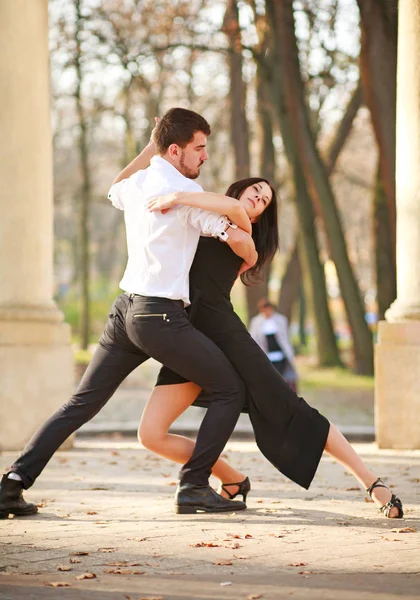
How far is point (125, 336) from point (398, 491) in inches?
85.4

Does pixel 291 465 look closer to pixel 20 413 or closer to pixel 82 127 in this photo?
pixel 20 413

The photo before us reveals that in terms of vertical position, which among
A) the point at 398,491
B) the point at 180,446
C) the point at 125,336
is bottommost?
the point at 398,491

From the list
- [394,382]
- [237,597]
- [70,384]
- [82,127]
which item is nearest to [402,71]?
[394,382]

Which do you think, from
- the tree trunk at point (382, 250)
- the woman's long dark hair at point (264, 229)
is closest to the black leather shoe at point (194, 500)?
the woman's long dark hair at point (264, 229)

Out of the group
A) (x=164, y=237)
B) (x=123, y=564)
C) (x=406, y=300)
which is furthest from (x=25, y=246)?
(x=123, y=564)

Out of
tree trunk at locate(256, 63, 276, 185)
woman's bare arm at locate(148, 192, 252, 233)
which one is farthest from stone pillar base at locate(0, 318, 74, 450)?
tree trunk at locate(256, 63, 276, 185)

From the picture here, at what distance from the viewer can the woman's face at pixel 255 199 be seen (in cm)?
621

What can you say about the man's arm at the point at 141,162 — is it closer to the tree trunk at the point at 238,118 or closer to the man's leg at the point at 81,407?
the man's leg at the point at 81,407

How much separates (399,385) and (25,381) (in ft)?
10.0

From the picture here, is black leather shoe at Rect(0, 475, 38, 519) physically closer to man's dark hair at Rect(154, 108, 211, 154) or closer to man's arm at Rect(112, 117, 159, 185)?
man's arm at Rect(112, 117, 159, 185)

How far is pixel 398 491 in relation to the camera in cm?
725

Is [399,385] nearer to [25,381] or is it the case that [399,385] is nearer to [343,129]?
[25,381]

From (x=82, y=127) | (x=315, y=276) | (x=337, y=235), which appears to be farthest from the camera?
(x=82, y=127)

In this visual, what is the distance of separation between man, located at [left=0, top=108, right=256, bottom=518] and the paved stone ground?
0.97 ft
